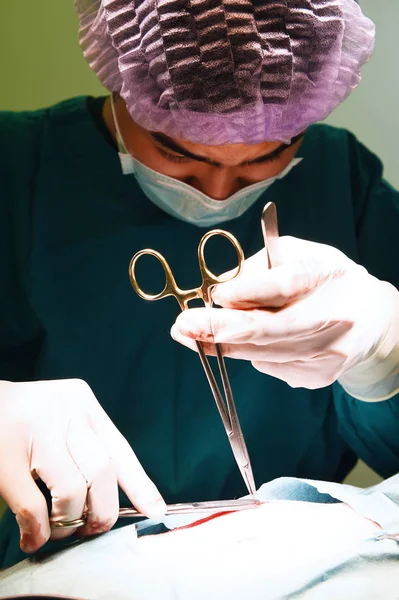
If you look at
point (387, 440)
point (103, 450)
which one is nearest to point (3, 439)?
point (103, 450)

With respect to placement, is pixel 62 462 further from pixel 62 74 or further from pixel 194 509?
pixel 62 74

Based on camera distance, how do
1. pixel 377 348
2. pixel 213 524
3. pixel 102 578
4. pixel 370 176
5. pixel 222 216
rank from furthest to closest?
pixel 370 176 → pixel 222 216 → pixel 377 348 → pixel 213 524 → pixel 102 578

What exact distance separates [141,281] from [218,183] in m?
0.27

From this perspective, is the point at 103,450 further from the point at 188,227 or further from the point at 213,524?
the point at 188,227

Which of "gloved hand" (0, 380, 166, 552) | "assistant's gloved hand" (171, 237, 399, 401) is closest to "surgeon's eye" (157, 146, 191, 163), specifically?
"assistant's gloved hand" (171, 237, 399, 401)

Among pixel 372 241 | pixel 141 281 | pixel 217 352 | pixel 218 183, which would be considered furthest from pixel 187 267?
pixel 372 241

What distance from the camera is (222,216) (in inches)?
48.9

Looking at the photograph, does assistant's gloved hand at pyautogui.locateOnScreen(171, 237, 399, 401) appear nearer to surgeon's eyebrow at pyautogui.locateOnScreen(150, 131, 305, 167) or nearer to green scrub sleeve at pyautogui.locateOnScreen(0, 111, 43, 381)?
surgeon's eyebrow at pyautogui.locateOnScreen(150, 131, 305, 167)

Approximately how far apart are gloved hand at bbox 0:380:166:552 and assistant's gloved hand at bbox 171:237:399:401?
22cm

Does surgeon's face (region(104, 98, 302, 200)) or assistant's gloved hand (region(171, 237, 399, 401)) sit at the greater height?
surgeon's face (region(104, 98, 302, 200))

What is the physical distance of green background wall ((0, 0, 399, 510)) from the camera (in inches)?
59.2

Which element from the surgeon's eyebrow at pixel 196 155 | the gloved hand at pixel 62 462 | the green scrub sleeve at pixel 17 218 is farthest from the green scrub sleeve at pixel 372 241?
the green scrub sleeve at pixel 17 218

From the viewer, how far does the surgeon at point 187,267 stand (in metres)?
0.91

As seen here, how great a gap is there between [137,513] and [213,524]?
0.13 m
